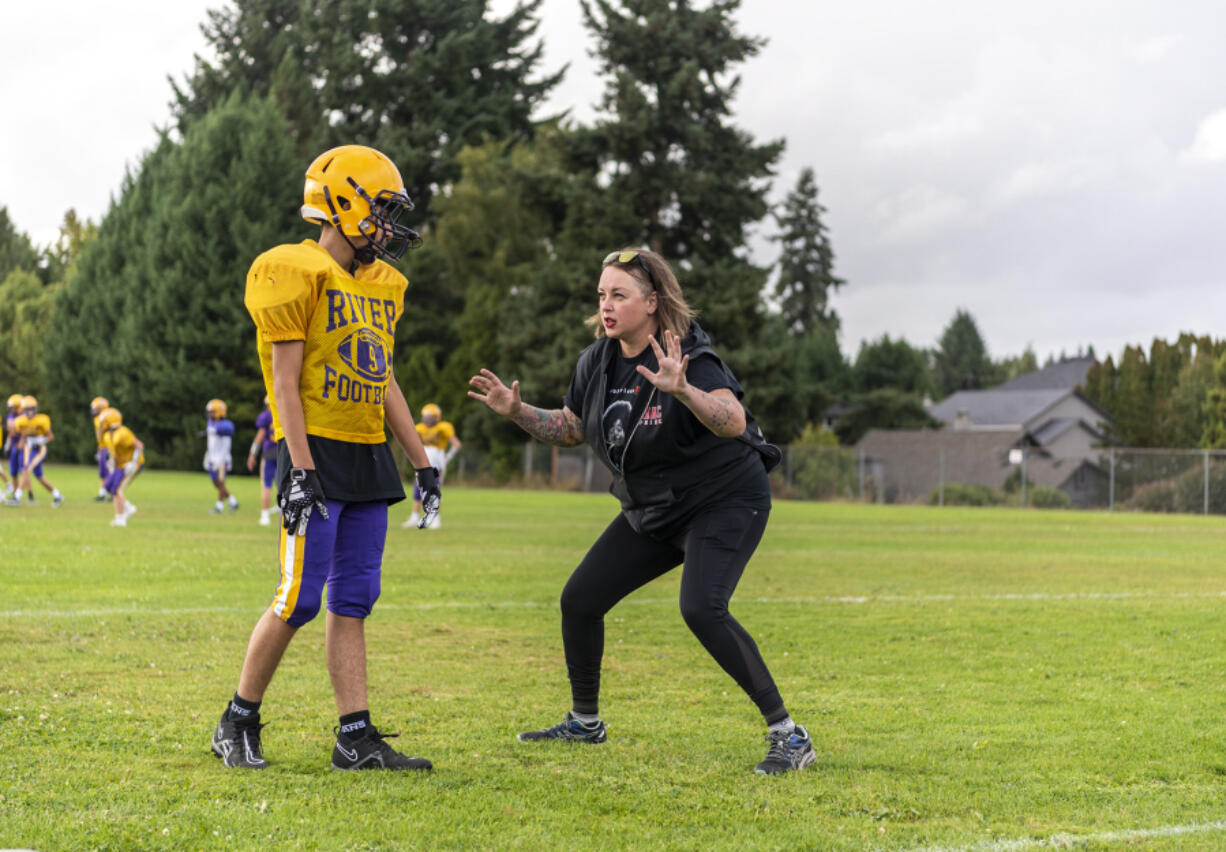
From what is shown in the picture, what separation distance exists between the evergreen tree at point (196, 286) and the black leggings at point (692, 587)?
49766 millimetres

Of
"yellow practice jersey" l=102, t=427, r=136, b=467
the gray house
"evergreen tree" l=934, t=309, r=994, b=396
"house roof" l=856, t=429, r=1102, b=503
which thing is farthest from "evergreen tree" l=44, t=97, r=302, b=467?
"evergreen tree" l=934, t=309, r=994, b=396

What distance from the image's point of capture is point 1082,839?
4.29 metres

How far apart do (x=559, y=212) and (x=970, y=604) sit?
138ft

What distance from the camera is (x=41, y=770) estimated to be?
16.3ft

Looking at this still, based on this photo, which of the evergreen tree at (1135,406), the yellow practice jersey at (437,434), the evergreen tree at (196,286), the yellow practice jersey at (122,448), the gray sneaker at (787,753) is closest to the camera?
the gray sneaker at (787,753)

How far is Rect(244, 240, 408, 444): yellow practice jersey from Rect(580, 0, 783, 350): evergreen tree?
42564mm

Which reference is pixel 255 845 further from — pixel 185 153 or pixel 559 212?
pixel 185 153

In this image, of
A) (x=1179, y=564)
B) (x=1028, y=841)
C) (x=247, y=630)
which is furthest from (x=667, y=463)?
(x=1179, y=564)

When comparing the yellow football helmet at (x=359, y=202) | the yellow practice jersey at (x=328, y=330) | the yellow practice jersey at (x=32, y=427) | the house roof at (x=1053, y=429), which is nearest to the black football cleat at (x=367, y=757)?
the yellow practice jersey at (x=328, y=330)

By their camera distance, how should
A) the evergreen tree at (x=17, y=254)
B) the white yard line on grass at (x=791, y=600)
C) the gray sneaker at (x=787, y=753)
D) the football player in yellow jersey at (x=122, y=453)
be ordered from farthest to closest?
1. the evergreen tree at (x=17, y=254)
2. the football player in yellow jersey at (x=122, y=453)
3. the white yard line on grass at (x=791, y=600)
4. the gray sneaker at (x=787, y=753)

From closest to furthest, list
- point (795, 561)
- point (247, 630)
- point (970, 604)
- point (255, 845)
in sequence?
1. point (255, 845)
2. point (247, 630)
3. point (970, 604)
4. point (795, 561)

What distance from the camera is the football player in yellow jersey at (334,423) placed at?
5.06 meters

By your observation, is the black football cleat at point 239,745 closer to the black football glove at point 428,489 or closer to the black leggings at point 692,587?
the black football glove at point 428,489

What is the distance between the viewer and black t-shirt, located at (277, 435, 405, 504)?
Answer: 5.18m
